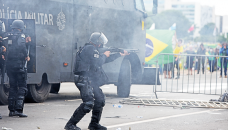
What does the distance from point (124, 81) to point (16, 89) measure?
14.5ft

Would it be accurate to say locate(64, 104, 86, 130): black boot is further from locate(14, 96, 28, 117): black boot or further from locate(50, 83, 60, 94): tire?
locate(50, 83, 60, 94): tire

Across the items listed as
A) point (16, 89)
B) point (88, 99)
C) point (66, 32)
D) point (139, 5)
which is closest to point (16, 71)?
point (16, 89)

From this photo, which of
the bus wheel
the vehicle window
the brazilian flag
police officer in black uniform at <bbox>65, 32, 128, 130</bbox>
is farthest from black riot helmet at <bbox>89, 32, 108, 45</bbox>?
the brazilian flag

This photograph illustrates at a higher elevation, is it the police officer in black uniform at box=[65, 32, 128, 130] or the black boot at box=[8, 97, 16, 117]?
the police officer in black uniform at box=[65, 32, 128, 130]

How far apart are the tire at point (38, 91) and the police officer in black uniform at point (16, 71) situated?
6.11 ft

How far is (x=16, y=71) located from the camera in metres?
8.16

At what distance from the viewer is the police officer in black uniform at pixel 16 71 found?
8148 millimetres

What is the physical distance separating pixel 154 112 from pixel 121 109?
0.79 metres

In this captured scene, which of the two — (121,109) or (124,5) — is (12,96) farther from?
(124,5)

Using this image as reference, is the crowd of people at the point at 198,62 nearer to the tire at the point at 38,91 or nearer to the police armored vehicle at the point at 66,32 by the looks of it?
the police armored vehicle at the point at 66,32

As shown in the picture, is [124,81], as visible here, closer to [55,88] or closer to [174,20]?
[55,88]

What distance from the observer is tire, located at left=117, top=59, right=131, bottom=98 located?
478 inches

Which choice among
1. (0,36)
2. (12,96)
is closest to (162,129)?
(12,96)

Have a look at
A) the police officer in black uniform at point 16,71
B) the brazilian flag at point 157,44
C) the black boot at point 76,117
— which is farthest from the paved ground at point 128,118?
the brazilian flag at point 157,44
